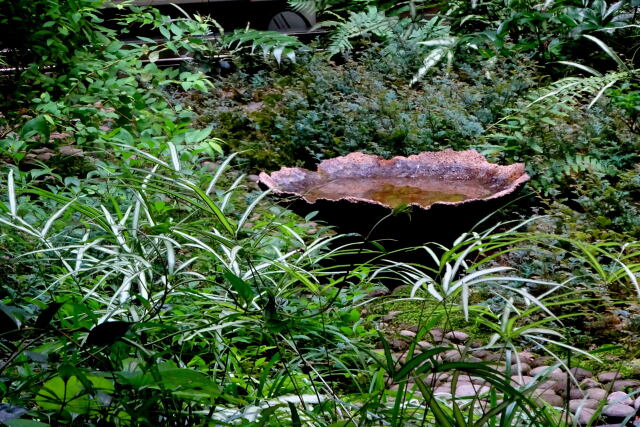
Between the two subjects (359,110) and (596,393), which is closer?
(596,393)

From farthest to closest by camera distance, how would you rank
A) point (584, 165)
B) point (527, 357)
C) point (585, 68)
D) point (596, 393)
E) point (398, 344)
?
point (584, 165) < point (585, 68) < point (398, 344) < point (527, 357) < point (596, 393)

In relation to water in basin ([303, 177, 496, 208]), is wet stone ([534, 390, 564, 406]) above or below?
above

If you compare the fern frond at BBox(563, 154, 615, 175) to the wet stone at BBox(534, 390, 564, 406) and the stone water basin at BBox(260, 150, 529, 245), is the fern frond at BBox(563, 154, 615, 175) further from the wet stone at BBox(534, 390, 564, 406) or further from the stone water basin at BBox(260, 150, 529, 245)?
the wet stone at BBox(534, 390, 564, 406)

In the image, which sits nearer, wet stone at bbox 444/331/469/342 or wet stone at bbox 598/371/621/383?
wet stone at bbox 598/371/621/383

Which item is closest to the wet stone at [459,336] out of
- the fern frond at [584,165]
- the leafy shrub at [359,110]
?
the fern frond at [584,165]

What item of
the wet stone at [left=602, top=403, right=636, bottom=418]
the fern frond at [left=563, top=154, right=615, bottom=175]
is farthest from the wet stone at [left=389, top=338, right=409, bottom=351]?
the fern frond at [left=563, top=154, right=615, bottom=175]

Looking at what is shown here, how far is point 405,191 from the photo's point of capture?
12.4 feet

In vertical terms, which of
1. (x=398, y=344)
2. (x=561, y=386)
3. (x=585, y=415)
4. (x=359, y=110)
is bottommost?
(x=359, y=110)

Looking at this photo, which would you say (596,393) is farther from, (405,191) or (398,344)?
(405,191)

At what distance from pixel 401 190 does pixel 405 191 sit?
0.07ft

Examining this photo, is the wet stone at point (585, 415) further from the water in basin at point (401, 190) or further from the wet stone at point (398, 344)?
the water in basin at point (401, 190)

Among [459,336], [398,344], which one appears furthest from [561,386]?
[398,344]

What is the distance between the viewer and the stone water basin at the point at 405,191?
3316mm

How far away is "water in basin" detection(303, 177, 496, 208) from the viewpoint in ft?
12.0
